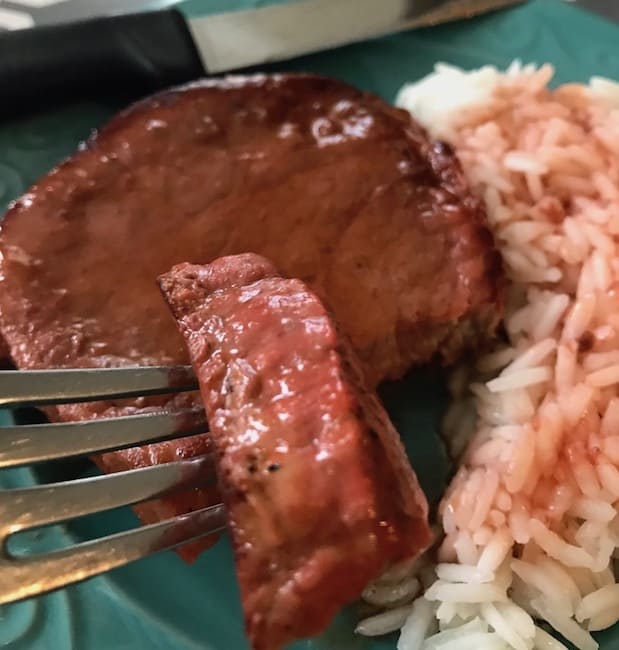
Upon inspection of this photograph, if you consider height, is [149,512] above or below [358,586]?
below

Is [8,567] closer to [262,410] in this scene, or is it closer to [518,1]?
[262,410]

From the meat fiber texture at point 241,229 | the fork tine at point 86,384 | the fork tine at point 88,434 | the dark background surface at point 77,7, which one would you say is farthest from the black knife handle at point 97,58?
the fork tine at point 88,434

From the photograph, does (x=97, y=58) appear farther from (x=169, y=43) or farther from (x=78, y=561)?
(x=78, y=561)

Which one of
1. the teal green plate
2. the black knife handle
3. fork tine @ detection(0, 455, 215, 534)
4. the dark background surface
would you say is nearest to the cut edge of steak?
fork tine @ detection(0, 455, 215, 534)

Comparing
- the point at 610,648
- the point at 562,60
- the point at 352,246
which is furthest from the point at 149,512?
the point at 562,60

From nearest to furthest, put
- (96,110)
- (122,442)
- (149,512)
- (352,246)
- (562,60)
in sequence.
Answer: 1. (122,442)
2. (149,512)
3. (352,246)
4. (96,110)
5. (562,60)

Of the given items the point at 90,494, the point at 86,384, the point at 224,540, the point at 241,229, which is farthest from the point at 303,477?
the point at 241,229

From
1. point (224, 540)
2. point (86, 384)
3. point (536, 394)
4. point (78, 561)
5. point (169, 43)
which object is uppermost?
point (169, 43)

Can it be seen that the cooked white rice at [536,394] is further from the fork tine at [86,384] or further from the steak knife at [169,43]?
the fork tine at [86,384]
